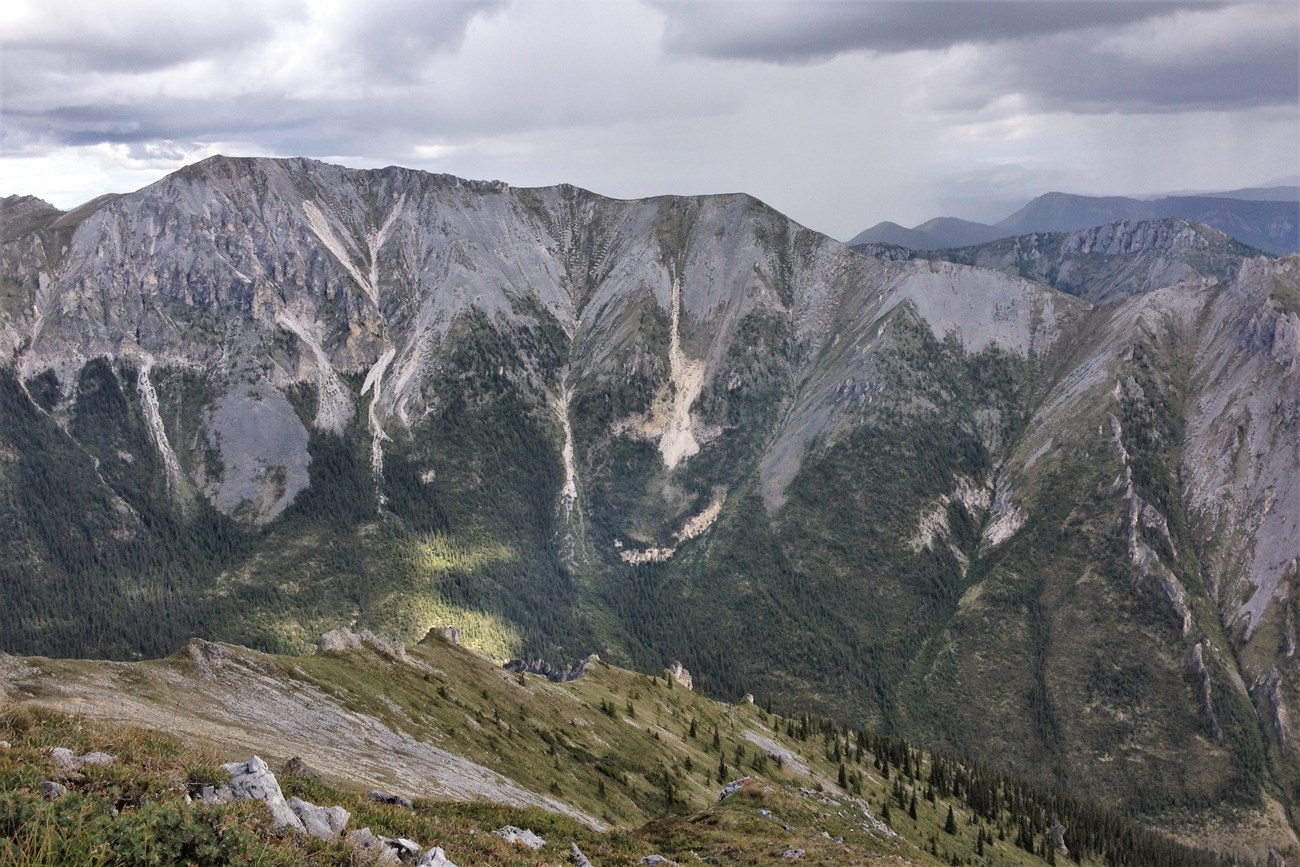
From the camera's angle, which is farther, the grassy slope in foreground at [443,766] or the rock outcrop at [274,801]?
the rock outcrop at [274,801]

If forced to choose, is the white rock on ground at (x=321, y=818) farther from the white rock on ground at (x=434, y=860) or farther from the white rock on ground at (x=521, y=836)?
the white rock on ground at (x=521, y=836)

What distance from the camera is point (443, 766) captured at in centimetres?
6269

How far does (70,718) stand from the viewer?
1044 inches

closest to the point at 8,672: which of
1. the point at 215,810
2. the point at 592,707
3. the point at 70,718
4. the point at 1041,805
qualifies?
the point at 70,718

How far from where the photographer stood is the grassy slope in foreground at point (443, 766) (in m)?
17.8

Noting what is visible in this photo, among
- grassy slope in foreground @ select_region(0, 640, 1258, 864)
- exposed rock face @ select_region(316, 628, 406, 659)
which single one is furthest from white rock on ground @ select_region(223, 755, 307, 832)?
exposed rock face @ select_region(316, 628, 406, 659)

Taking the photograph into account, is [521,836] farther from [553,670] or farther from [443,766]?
[553,670]

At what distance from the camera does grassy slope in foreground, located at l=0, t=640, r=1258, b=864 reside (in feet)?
58.4

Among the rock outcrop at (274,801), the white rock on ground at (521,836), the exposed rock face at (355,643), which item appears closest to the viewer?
the rock outcrop at (274,801)

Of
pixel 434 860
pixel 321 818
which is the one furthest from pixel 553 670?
pixel 434 860

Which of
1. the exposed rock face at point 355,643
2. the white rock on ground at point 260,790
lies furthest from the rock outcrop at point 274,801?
the exposed rock face at point 355,643

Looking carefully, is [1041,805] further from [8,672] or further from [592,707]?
[8,672]

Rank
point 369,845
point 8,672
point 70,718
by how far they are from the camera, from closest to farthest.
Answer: point 369,845 → point 70,718 → point 8,672

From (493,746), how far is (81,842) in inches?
2548
